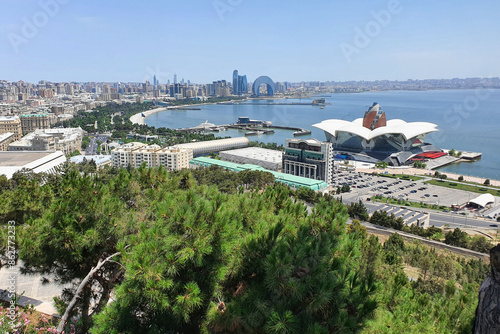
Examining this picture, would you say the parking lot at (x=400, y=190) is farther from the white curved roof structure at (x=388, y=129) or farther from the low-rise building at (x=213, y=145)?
the low-rise building at (x=213, y=145)

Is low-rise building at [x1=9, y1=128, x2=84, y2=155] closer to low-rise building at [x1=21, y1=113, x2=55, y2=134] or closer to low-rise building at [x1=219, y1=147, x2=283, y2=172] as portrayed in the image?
low-rise building at [x1=21, y1=113, x2=55, y2=134]

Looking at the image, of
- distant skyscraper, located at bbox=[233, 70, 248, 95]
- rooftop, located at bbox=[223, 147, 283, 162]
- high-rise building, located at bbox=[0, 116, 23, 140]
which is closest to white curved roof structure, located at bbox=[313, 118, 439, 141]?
rooftop, located at bbox=[223, 147, 283, 162]

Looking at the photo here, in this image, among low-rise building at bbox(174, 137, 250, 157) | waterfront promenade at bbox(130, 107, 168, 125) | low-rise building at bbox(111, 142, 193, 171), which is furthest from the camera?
waterfront promenade at bbox(130, 107, 168, 125)

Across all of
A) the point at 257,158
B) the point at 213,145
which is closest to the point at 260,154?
the point at 257,158

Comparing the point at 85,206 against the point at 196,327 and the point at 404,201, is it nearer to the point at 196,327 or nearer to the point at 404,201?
the point at 196,327

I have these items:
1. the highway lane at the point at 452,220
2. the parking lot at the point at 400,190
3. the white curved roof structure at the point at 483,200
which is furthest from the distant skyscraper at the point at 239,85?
the highway lane at the point at 452,220
